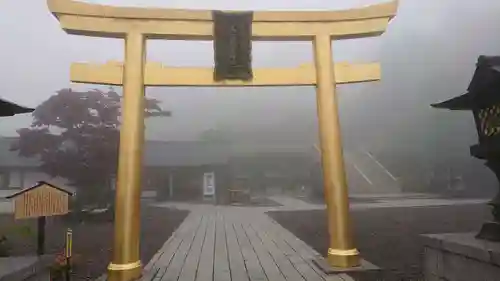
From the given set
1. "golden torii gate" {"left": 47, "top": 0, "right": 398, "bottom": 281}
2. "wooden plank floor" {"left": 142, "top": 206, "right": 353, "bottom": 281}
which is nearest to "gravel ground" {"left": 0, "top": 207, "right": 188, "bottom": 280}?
"wooden plank floor" {"left": 142, "top": 206, "right": 353, "bottom": 281}

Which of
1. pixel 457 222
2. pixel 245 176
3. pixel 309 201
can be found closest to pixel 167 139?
pixel 245 176

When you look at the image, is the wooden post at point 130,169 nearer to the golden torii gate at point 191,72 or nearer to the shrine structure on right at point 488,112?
the golden torii gate at point 191,72

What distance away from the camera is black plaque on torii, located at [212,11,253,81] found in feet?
13.5

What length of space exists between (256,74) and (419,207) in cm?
803

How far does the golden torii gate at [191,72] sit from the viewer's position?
3768 millimetres

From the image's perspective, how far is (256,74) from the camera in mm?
4199

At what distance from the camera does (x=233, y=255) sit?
5.30 meters

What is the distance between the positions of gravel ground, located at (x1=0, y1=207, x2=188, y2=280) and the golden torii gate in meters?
1.41

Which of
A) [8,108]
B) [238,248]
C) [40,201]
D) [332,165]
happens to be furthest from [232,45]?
[238,248]

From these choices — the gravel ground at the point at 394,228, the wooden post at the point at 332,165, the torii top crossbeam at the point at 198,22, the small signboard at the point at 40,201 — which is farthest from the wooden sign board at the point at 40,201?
the gravel ground at the point at 394,228

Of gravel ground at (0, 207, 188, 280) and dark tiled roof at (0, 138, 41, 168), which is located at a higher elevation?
dark tiled roof at (0, 138, 41, 168)

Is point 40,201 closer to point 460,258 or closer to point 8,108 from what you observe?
point 8,108

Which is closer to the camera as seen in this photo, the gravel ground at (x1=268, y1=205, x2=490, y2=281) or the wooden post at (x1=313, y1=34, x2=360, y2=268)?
the wooden post at (x1=313, y1=34, x2=360, y2=268)

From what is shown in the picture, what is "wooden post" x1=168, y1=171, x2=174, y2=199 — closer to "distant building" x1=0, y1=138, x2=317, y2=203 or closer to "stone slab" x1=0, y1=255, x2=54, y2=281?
"distant building" x1=0, y1=138, x2=317, y2=203
